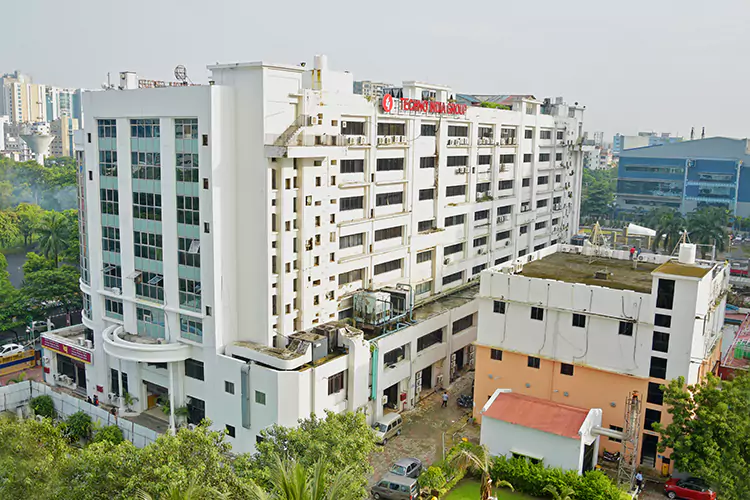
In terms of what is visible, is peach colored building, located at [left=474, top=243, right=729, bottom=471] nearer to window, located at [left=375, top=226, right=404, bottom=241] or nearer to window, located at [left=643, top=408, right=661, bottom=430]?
window, located at [left=643, top=408, right=661, bottom=430]

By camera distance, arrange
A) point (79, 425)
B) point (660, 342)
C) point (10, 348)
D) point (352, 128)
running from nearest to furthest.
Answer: point (660, 342)
point (79, 425)
point (352, 128)
point (10, 348)

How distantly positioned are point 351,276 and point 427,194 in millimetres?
8844

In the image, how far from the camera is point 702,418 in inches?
998

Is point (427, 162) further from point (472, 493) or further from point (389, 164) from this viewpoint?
point (472, 493)

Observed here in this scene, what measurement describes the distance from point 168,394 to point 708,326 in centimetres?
2643

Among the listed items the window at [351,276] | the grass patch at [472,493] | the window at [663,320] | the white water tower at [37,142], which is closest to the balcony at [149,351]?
the window at [351,276]

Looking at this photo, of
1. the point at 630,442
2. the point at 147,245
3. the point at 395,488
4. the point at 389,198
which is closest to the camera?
the point at 395,488

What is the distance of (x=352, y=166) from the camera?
3578cm

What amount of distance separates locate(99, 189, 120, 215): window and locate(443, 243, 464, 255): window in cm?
2114

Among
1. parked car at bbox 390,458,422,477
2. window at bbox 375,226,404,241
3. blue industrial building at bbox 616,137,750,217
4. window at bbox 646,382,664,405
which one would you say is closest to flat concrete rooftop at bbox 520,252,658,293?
window at bbox 646,382,664,405

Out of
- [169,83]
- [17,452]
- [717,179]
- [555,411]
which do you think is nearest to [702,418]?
[555,411]

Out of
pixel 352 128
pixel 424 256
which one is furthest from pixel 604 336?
pixel 352 128

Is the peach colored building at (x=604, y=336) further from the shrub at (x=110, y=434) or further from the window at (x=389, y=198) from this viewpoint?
the shrub at (x=110, y=434)

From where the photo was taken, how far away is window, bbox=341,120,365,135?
1375 inches
